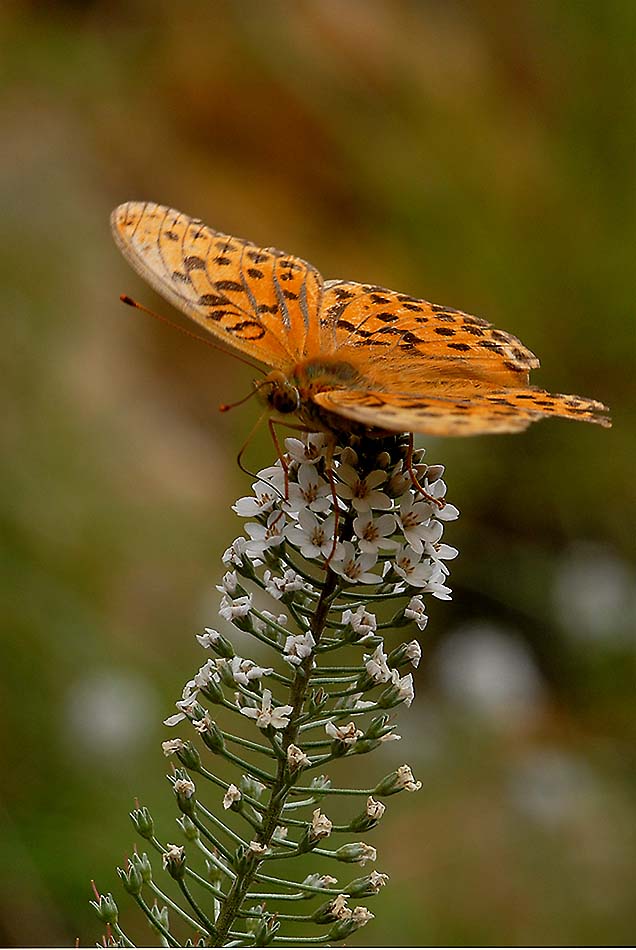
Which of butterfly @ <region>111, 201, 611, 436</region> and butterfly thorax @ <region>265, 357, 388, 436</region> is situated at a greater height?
butterfly @ <region>111, 201, 611, 436</region>

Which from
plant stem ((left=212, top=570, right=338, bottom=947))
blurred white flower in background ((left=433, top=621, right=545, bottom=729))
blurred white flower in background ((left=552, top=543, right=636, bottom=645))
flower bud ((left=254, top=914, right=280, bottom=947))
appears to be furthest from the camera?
blurred white flower in background ((left=552, top=543, right=636, bottom=645))

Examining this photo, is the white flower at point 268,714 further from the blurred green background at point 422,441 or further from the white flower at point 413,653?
the blurred green background at point 422,441

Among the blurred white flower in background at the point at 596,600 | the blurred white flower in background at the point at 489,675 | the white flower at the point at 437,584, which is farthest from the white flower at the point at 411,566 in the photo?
the blurred white flower in background at the point at 596,600

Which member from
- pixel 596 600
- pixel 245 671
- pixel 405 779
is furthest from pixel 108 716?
pixel 405 779

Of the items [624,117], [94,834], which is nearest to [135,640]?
[94,834]

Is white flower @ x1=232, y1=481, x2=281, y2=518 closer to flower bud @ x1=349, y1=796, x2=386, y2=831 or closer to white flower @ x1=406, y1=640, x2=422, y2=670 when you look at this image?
white flower @ x1=406, y1=640, x2=422, y2=670

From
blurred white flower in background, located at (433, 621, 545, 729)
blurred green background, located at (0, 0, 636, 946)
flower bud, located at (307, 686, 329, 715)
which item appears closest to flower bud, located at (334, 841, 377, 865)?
flower bud, located at (307, 686, 329, 715)
